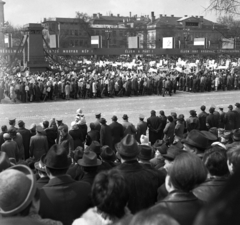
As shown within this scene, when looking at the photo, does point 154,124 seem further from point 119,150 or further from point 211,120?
point 119,150

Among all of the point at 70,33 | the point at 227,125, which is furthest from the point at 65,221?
the point at 70,33

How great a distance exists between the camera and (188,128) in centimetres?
1135

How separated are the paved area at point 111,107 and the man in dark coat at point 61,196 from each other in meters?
13.1

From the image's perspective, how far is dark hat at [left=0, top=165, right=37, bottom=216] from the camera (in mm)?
2113

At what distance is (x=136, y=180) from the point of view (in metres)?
3.76

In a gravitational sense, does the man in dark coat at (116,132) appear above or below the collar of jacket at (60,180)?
below

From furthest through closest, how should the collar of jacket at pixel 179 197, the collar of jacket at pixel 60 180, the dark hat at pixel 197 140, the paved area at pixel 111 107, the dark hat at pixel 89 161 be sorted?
the paved area at pixel 111 107 < the dark hat at pixel 197 140 < the dark hat at pixel 89 161 < the collar of jacket at pixel 60 180 < the collar of jacket at pixel 179 197

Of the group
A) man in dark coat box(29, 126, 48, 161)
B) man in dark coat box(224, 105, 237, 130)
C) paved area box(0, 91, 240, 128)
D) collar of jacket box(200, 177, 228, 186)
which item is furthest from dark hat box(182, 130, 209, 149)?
paved area box(0, 91, 240, 128)

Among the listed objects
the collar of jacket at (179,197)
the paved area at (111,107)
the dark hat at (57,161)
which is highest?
the dark hat at (57,161)

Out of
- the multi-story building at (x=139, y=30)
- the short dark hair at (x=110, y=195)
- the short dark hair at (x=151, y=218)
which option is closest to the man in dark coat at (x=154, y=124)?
the short dark hair at (x=110, y=195)

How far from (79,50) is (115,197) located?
4021 centimetres

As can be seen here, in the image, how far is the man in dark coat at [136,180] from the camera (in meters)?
3.69

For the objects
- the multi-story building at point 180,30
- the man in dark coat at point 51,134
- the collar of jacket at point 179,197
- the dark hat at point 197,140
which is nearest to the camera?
the collar of jacket at point 179,197

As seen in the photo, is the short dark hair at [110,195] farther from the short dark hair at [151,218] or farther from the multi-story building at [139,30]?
the multi-story building at [139,30]
